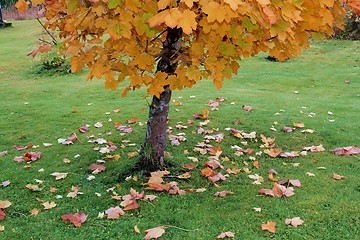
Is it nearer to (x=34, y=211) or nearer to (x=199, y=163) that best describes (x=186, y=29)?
(x=34, y=211)

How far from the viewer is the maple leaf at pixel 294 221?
3009 mm

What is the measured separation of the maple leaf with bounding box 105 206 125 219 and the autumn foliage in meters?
1.02

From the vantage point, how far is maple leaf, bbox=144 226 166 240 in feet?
9.48

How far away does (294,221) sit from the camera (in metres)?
3.04

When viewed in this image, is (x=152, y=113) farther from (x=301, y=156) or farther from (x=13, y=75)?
(x=13, y=75)

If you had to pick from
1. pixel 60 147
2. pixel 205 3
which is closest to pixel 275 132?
pixel 60 147

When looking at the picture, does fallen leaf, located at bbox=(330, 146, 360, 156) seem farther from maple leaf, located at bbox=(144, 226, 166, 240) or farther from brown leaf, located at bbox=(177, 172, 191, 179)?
maple leaf, located at bbox=(144, 226, 166, 240)

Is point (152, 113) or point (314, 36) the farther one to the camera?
point (152, 113)

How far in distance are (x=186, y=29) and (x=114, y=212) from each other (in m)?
1.82

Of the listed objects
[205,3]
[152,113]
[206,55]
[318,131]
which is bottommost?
[318,131]

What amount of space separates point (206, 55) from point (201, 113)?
340 centimetres

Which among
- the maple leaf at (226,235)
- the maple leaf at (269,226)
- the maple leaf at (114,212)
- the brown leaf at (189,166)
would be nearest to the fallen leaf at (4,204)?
the maple leaf at (114,212)

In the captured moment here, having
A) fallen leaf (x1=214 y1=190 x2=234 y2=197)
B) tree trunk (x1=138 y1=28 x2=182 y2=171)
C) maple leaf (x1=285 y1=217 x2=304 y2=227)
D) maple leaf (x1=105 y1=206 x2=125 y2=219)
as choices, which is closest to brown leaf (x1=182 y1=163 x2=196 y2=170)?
tree trunk (x1=138 y1=28 x2=182 y2=171)

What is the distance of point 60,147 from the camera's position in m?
5.00
